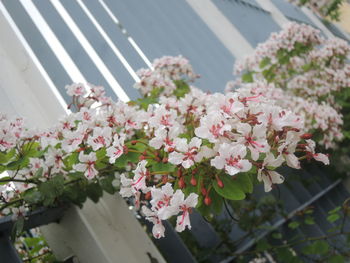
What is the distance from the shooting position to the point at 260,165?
2.29ft

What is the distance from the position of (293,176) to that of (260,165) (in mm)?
2895

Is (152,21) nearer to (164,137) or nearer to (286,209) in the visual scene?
(286,209)

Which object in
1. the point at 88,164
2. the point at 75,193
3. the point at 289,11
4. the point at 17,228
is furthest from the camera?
the point at 289,11

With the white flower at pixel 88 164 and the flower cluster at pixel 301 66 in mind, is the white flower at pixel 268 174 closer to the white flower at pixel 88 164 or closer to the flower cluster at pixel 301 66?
the white flower at pixel 88 164

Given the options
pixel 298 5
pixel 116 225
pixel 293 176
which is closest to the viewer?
pixel 116 225

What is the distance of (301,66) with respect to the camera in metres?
2.88

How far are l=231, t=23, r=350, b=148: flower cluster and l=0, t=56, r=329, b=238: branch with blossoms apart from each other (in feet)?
5.73

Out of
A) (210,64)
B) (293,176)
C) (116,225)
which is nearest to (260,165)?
(116,225)

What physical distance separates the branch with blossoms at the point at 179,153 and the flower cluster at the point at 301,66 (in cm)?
175

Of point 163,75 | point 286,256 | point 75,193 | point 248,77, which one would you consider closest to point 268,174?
point 75,193

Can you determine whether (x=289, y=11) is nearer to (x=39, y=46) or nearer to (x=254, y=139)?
(x=39, y=46)

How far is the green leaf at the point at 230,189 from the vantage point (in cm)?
70

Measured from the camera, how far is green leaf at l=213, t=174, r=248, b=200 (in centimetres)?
70

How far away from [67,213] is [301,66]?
7.38 feet
